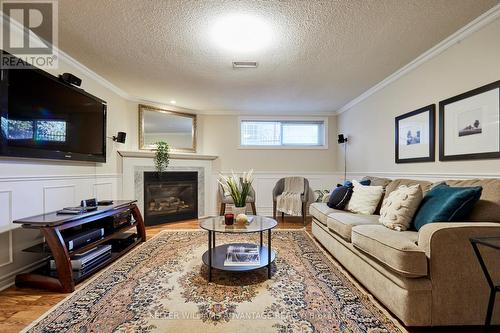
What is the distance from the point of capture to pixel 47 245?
2041 mm

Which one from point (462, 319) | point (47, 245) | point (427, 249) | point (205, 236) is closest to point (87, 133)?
point (47, 245)

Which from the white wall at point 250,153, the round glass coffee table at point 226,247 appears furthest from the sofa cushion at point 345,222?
the white wall at point 250,153

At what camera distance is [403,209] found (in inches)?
78.7

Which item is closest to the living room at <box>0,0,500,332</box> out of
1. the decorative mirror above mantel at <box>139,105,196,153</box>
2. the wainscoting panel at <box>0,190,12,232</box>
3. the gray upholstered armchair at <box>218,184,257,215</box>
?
the wainscoting panel at <box>0,190,12,232</box>

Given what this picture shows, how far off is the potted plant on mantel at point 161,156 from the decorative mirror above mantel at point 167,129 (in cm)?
23

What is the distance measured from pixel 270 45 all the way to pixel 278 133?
2869 millimetres

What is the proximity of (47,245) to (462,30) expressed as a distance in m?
4.07

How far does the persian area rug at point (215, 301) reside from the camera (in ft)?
4.93

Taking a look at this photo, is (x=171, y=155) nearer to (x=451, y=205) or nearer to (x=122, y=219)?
(x=122, y=219)

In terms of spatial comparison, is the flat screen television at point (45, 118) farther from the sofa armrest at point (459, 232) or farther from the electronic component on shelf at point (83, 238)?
the sofa armrest at point (459, 232)

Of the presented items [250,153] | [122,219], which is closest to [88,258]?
[122,219]

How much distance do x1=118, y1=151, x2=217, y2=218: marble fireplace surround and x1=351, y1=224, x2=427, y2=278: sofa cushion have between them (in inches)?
136

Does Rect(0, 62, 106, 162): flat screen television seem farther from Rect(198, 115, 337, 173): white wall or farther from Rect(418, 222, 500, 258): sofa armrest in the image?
Rect(418, 222, 500, 258): sofa armrest

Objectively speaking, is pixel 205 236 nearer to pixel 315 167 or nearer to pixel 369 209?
pixel 369 209
